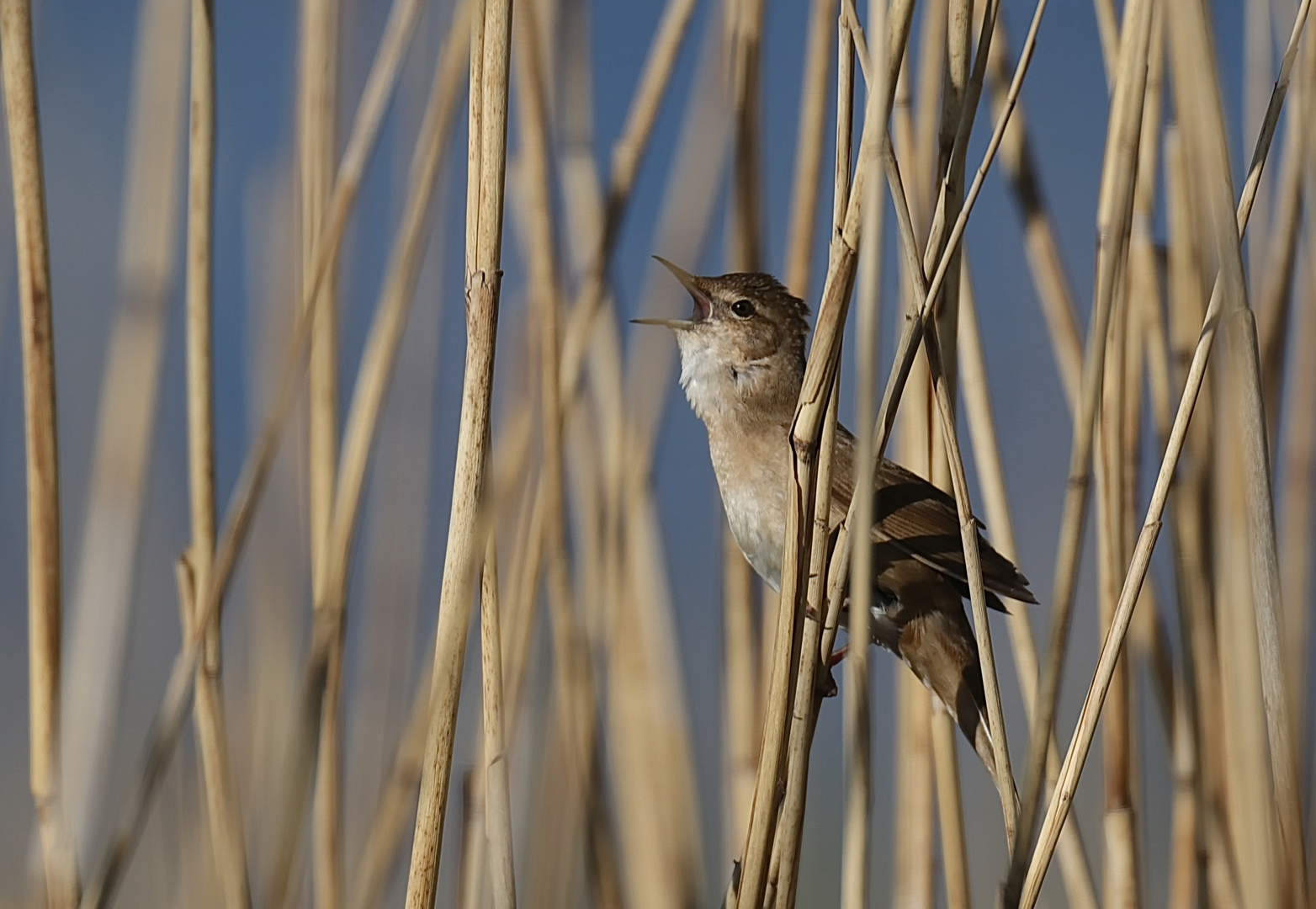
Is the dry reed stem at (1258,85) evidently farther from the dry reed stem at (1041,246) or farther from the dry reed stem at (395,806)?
the dry reed stem at (395,806)

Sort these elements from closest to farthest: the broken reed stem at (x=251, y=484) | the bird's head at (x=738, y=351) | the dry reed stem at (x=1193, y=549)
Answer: the broken reed stem at (x=251, y=484)
the dry reed stem at (x=1193, y=549)
the bird's head at (x=738, y=351)

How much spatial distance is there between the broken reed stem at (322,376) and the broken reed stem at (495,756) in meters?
0.32

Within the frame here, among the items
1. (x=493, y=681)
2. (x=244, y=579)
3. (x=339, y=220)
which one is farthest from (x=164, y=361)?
(x=493, y=681)

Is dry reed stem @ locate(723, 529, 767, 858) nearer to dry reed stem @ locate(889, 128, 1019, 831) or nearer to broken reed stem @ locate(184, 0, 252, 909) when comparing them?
dry reed stem @ locate(889, 128, 1019, 831)

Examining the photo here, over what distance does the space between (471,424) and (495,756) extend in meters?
0.42

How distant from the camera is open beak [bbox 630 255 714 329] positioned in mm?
2258

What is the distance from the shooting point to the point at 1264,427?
1.36 meters

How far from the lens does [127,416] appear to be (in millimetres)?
1854

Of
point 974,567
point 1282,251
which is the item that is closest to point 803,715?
point 974,567

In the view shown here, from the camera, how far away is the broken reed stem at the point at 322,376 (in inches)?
65.9

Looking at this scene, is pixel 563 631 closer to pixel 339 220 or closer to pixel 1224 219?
pixel 339 220

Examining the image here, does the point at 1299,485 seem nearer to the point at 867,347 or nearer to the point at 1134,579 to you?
the point at 1134,579

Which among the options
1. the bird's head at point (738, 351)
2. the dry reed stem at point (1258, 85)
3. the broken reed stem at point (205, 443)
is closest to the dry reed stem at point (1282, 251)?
the dry reed stem at point (1258, 85)

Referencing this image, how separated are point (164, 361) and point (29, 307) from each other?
45 cm
